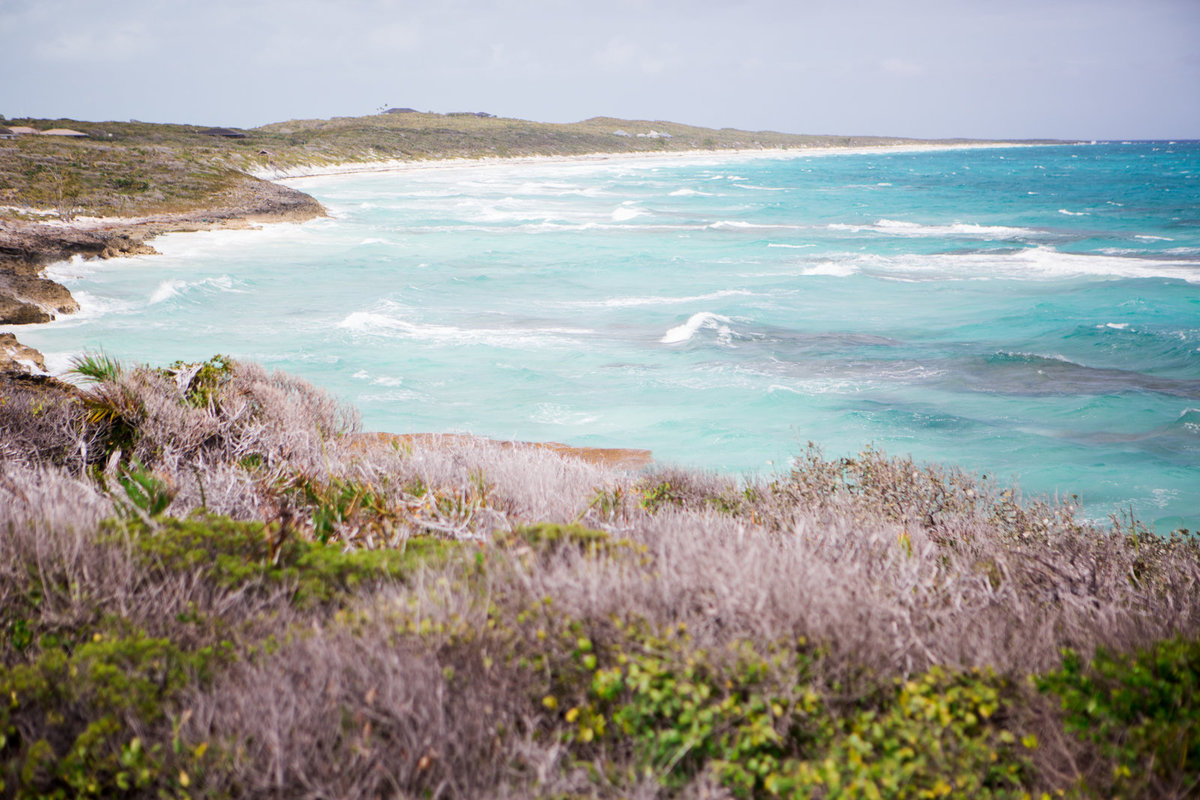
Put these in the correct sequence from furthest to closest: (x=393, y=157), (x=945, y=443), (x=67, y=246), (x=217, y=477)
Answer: (x=393, y=157) < (x=67, y=246) < (x=945, y=443) < (x=217, y=477)

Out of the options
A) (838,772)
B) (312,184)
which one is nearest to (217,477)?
(838,772)

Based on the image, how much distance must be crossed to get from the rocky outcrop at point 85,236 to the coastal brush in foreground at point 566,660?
16.3 metres

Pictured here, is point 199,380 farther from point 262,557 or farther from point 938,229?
point 938,229

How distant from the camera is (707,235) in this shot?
123ft

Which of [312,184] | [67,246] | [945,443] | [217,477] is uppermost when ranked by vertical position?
[312,184]

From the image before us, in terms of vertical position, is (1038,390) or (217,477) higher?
(217,477)

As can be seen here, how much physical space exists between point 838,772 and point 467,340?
1660 cm

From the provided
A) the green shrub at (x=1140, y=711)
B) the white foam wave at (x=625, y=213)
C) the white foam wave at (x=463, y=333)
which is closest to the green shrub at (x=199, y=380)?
the green shrub at (x=1140, y=711)

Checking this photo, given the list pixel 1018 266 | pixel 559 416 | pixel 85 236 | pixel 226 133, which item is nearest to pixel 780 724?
pixel 559 416

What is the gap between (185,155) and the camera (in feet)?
151

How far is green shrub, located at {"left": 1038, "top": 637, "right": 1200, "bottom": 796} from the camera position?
8.51 ft

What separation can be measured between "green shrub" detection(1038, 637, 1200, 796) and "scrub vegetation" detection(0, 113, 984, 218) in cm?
3465

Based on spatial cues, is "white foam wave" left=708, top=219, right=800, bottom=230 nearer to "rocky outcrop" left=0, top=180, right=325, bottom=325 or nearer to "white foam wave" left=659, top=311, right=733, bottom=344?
"white foam wave" left=659, top=311, right=733, bottom=344

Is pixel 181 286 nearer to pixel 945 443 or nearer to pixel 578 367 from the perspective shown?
pixel 578 367
